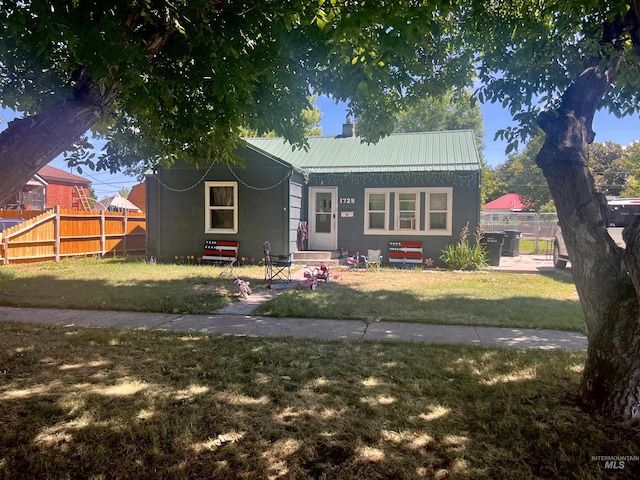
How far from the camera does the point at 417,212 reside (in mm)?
13758

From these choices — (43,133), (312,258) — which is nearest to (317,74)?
(43,133)

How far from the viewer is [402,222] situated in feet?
45.7

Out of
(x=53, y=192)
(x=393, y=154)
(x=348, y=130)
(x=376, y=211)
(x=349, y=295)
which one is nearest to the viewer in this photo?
(x=349, y=295)

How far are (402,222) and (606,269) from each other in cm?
1094

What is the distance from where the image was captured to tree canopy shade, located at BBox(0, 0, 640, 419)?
10.2 feet

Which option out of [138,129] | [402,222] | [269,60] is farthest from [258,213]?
[269,60]

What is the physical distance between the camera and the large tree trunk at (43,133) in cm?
322

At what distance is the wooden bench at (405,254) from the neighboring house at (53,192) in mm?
25266

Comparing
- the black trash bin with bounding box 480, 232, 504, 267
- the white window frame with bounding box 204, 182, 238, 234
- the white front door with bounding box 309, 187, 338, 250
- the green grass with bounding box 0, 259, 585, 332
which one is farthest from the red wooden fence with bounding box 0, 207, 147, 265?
the black trash bin with bounding box 480, 232, 504, 267

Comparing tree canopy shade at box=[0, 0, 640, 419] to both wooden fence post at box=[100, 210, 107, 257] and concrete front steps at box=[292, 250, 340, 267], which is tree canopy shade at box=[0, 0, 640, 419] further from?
wooden fence post at box=[100, 210, 107, 257]

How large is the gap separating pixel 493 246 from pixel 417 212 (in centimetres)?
272

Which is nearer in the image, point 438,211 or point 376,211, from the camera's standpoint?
point 438,211

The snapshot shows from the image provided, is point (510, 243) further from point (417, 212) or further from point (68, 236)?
point (68, 236)

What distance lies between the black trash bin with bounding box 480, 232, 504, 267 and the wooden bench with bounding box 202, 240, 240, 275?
8.28 meters
